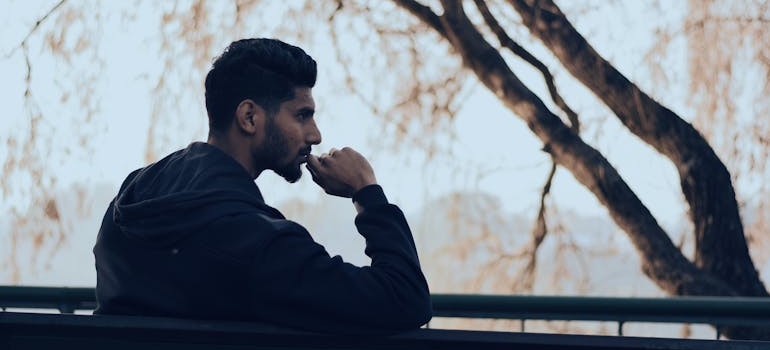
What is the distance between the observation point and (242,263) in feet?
5.26

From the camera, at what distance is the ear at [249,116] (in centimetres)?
192

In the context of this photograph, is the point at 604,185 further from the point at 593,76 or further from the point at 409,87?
the point at 409,87

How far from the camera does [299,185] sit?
6.94m

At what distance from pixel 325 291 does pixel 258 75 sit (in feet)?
1.63

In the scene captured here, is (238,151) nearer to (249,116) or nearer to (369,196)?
(249,116)

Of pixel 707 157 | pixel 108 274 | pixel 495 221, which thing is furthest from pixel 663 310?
pixel 495 221

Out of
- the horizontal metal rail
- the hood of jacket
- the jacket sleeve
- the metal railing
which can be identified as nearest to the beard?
the hood of jacket

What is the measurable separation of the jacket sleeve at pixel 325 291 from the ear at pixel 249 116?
0.33 meters

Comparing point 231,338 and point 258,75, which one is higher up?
point 258,75

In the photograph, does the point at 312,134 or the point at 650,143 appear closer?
the point at 312,134

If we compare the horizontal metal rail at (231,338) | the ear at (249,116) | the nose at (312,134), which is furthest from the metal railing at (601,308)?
the horizontal metal rail at (231,338)

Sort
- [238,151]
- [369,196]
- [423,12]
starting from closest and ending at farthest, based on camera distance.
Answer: [369,196]
[238,151]
[423,12]

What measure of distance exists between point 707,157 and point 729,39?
79 centimetres

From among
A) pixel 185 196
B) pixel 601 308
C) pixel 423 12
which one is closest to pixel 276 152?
pixel 185 196
